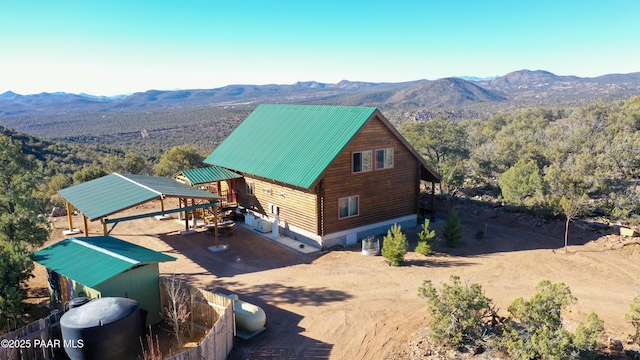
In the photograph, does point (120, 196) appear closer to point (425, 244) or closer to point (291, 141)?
point (291, 141)

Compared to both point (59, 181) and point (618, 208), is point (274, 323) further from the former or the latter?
point (59, 181)

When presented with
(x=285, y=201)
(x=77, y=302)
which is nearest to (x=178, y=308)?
(x=77, y=302)

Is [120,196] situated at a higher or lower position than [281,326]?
higher

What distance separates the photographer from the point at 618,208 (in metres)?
24.9

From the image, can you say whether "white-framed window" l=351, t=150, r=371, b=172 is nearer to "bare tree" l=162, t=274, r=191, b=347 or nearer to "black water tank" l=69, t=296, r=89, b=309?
"bare tree" l=162, t=274, r=191, b=347

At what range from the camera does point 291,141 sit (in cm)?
2344

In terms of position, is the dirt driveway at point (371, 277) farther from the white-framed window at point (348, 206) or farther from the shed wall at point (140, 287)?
the shed wall at point (140, 287)

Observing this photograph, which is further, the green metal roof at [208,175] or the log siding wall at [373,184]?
the green metal roof at [208,175]

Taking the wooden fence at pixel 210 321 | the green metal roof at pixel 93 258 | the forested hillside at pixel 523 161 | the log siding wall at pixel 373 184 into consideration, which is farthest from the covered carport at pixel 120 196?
the forested hillside at pixel 523 161

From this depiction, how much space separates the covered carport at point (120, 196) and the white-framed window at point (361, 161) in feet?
23.1

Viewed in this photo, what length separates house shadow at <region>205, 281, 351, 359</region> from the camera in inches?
461

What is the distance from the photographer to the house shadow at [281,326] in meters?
11.7

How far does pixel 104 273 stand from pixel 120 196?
759 centimetres

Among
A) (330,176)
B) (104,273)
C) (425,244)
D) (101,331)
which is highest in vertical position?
(330,176)
